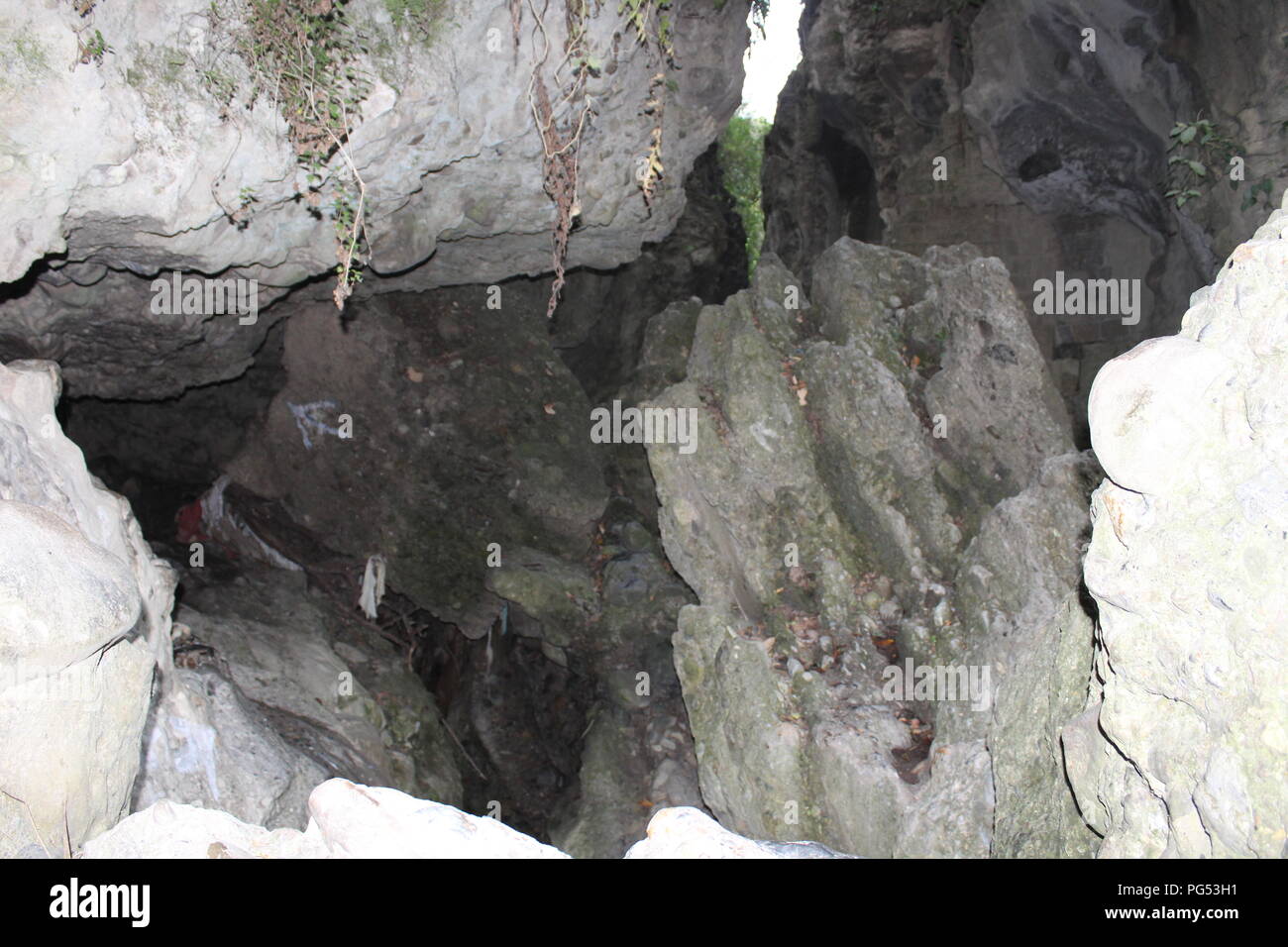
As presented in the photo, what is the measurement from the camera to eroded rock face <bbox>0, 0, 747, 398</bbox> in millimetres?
4004

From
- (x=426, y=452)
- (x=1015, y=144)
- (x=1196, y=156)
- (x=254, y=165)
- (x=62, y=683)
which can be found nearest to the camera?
(x=62, y=683)

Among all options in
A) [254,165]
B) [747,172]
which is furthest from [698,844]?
[747,172]

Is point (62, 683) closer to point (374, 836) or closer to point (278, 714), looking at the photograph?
point (374, 836)

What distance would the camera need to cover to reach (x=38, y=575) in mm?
2529

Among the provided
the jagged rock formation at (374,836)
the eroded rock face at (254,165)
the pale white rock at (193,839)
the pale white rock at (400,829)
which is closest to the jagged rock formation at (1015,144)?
the eroded rock face at (254,165)

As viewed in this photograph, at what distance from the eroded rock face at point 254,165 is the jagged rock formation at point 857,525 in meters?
1.64

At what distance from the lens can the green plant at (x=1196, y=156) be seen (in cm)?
701

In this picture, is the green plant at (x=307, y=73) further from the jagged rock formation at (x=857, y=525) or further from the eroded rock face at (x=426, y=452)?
Answer: the eroded rock face at (x=426, y=452)

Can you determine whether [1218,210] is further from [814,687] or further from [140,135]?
[140,135]

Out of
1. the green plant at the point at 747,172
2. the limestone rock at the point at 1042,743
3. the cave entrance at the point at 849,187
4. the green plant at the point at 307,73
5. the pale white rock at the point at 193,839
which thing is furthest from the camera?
the green plant at the point at 747,172

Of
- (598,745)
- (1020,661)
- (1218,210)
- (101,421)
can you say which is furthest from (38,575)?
(1218,210)

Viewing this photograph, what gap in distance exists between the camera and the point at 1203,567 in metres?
2.30

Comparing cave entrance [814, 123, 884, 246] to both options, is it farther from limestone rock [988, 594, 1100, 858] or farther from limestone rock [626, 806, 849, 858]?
limestone rock [626, 806, 849, 858]

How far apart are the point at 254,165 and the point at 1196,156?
7436 mm
